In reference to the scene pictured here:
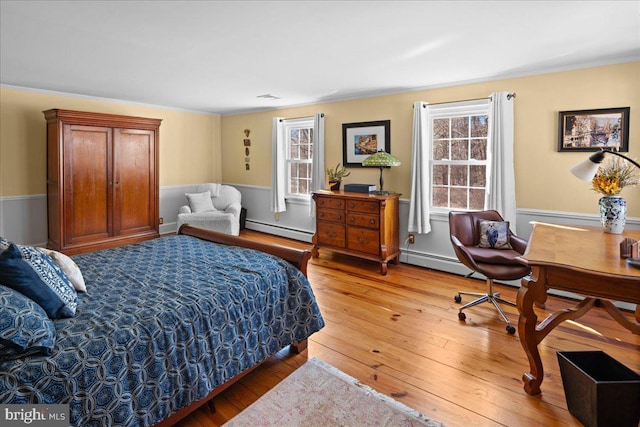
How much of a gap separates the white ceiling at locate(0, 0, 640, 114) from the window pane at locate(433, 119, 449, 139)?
1.45ft

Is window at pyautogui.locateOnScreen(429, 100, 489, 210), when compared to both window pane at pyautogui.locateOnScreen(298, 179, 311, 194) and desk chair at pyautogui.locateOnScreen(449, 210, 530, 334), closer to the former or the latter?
desk chair at pyautogui.locateOnScreen(449, 210, 530, 334)

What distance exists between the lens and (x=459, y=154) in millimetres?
4320

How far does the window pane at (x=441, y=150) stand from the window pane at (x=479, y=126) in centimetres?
34

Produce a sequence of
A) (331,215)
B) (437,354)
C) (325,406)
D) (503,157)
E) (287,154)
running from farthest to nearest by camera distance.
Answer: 1. (287,154)
2. (331,215)
3. (503,157)
4. (437,354)
5. (325,406)

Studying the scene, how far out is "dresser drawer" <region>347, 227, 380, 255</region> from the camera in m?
4.37

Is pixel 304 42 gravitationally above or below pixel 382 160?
above

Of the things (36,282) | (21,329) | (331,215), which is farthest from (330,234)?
(21,329)

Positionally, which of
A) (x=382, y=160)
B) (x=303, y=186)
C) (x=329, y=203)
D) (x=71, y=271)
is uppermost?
(x=382, y=160)

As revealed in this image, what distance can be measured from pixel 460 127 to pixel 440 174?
23.7 inches

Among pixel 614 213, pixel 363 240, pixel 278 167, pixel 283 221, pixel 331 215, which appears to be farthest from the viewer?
pixel 283 221

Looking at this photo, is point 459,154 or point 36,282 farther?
point 459,154

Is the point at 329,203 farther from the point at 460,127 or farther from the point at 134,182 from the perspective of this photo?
the point at 134,182

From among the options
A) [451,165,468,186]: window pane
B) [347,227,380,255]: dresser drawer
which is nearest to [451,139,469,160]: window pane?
[451,165,468,186]: window pane

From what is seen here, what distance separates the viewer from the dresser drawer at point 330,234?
4.70 metres
